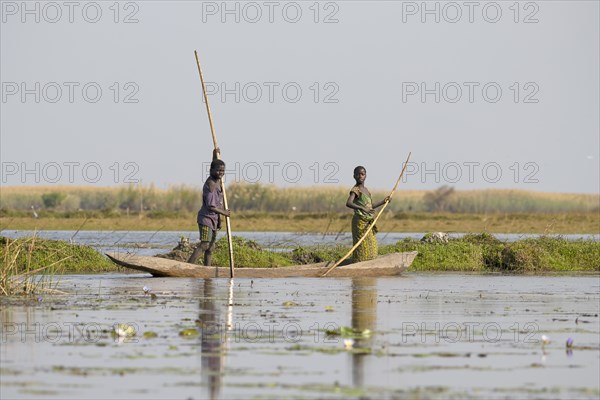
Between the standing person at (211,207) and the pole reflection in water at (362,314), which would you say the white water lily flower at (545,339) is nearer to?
the pole reflection in water at (362,314)

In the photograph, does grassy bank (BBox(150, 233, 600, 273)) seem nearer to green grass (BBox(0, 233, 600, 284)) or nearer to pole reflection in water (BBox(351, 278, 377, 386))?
green grass (BBox(0, 233, 600, 284))

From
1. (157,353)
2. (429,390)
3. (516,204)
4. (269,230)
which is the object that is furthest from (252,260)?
(516,204)

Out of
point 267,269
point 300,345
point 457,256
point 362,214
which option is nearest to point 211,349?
point 300,345

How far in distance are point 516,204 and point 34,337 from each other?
5534cm

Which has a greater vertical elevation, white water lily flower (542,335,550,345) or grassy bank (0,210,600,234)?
grassy bank (0,210,600,234)

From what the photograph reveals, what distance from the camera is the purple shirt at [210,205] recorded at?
67.4 feet

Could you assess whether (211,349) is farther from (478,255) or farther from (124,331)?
(478,255)

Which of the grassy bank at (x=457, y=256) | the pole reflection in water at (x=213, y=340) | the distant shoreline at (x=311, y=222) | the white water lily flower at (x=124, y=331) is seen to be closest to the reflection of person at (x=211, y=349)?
the pole reflection in water at (x=213, y=340)

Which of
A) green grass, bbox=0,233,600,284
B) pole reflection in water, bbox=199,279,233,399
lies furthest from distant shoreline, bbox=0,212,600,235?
pole reflection in water, bbox=199,279,233,399

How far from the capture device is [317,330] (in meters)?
13.0

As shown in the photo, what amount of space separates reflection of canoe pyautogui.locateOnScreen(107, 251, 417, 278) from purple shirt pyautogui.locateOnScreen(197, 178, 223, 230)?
73cm

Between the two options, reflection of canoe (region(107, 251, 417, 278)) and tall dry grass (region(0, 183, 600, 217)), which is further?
tall dry grass (region(0, 183, 600, 217))

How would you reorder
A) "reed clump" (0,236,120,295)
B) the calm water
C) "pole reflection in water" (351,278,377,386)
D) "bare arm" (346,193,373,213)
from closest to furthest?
the calm water < "pole reflection in water" (351,278,377,386) < "reed clump" (0,236,120,295) < "bare arm" (346,193,373,213)

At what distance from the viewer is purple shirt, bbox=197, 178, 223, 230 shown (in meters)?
20.5
